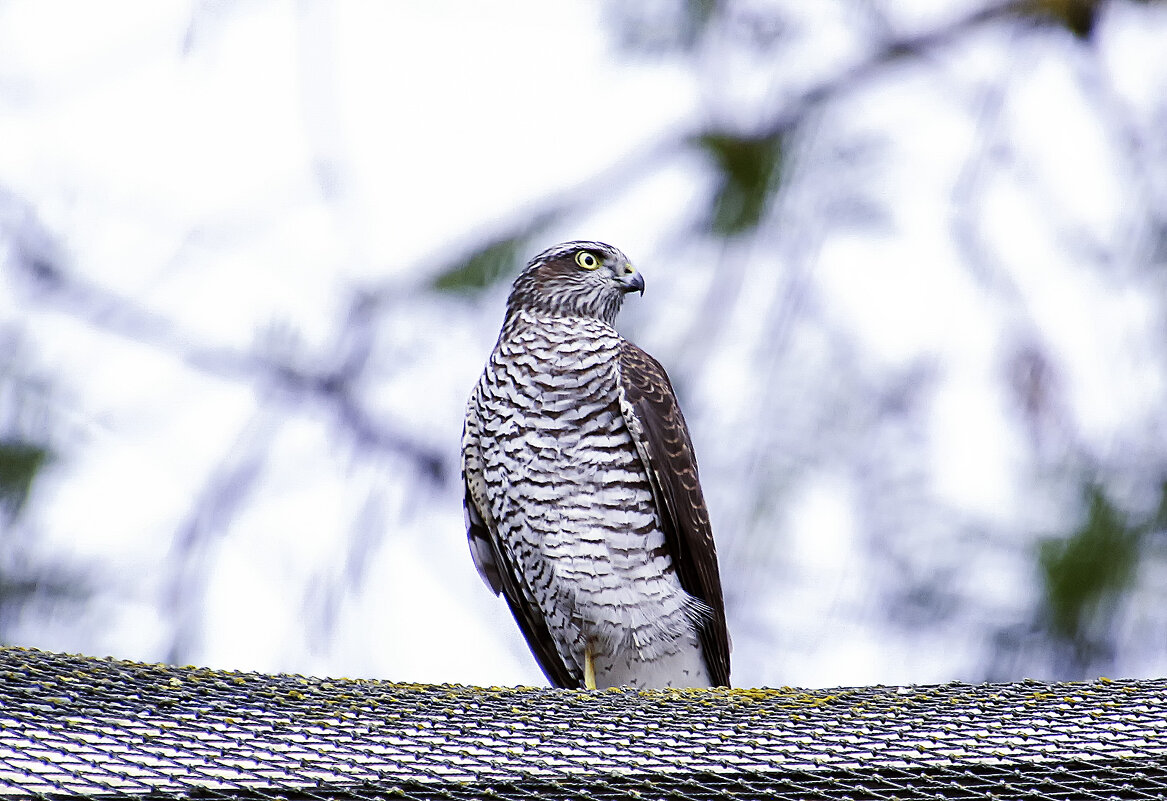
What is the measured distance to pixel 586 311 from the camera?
5305 millimetres

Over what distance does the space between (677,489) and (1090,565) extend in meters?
2.01

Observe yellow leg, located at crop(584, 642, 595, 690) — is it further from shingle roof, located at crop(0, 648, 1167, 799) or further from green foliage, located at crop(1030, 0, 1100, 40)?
green foliage, located at crop(1030, 0, 1100, 40)

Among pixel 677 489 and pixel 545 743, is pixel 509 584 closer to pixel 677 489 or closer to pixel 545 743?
pixel 677 489

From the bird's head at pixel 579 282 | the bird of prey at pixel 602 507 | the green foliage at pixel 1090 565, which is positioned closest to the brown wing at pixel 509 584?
the bird of prey at pixel 602 507

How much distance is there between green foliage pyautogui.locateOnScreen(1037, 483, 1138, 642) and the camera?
258 centimetres

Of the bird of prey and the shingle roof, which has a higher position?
the bird of prey

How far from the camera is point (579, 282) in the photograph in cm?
535

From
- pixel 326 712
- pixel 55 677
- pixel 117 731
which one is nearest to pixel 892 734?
Answer: pixel 326 712

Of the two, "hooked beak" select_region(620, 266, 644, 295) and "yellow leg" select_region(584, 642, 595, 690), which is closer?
"yellow leg" select_region(584, 642, 595, 690)

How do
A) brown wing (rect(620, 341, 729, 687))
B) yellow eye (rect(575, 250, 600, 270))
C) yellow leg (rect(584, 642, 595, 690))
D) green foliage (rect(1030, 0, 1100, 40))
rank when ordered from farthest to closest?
yellow eye (rect(575, 250, 600, 270))
yellow leg (rect(584, 642, 595, 690))
brown wing (rect(620, 341, 729, 687))
green foliage (rect(1030, 0, 1100, 40))

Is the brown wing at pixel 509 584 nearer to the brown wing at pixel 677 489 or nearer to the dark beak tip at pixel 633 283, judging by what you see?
the brown wing at pixel 677 489

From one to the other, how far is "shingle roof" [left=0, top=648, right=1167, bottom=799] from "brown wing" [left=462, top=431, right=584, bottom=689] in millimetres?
2166

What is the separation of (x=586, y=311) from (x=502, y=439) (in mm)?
930

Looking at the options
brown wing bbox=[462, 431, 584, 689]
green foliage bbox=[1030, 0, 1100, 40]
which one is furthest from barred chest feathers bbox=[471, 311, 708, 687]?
green foliage bbox=[1030, 0, 1100, 40]
